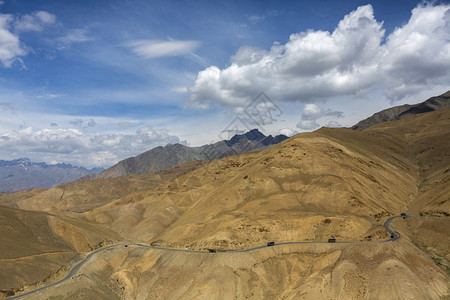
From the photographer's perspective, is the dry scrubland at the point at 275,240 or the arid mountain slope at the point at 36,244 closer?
the dry scrubland at the point at 275,240

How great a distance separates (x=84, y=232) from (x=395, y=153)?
561 feet

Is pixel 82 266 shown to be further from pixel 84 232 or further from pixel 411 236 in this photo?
pixel 411 236

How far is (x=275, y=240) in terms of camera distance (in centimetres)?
8656

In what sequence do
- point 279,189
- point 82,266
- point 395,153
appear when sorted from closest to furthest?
point 82,266
point 279,189
point 395,153

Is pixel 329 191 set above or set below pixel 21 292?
above

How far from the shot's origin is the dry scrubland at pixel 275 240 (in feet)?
222

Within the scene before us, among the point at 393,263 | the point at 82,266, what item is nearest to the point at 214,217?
the point at 82,266

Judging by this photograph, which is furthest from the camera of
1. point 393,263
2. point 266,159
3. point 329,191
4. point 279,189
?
point 266,159

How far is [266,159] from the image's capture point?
137 metres

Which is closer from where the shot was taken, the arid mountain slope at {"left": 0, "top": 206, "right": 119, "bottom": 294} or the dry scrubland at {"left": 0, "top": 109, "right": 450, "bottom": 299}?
the dry scrubland at {"left": 0, "top": 109, "right": 450, "bottom": 299}

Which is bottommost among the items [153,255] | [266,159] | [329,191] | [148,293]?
A: [148,293]

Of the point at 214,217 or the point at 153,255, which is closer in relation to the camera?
the point at 153,255

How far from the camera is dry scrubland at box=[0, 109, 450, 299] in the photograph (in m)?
67.7

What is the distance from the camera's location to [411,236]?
284 feet
